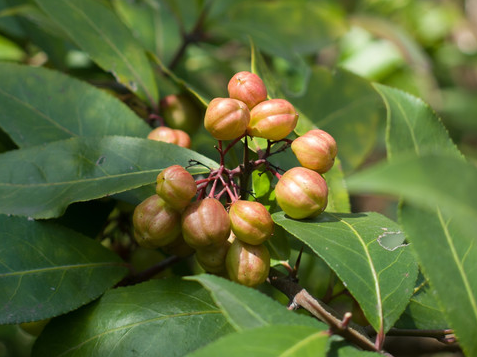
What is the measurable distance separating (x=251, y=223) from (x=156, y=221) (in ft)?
0.63

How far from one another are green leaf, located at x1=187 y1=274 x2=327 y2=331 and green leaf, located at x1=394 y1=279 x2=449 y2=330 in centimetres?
47

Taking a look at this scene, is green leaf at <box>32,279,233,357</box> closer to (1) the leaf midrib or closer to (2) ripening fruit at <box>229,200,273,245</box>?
(2) ripening fruit at <box>229,200,273,245</box>

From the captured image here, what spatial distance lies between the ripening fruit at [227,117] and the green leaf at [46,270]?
1.36 feet

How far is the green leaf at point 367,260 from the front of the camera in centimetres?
97

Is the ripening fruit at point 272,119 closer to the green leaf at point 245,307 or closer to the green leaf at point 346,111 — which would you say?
the green leaf at point 245,307

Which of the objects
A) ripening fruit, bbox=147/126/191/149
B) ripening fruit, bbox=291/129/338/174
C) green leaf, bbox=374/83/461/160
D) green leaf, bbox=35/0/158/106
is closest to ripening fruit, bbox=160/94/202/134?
green leaf, bbox=35/0/158/106

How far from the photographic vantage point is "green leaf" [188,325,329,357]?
0.69 metres

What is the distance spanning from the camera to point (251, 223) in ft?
3.31

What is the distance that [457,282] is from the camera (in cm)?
89

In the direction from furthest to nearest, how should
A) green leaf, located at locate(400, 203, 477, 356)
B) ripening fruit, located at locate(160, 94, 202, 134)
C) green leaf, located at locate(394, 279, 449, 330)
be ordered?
ripening fruit, located at locate(160, 94, 202, 134) < green leaf, located at locate(394, 279, 449, 330) < green leaf, located at locate(400, 203, 477, 356)

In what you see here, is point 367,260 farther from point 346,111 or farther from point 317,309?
point 346,111

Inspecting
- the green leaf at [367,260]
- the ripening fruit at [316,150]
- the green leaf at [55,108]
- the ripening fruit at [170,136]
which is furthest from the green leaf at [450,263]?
the green leaf at [55,108]

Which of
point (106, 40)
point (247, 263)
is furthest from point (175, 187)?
point (106, 40)

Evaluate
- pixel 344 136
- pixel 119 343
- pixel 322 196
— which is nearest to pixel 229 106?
pixel 322 196
